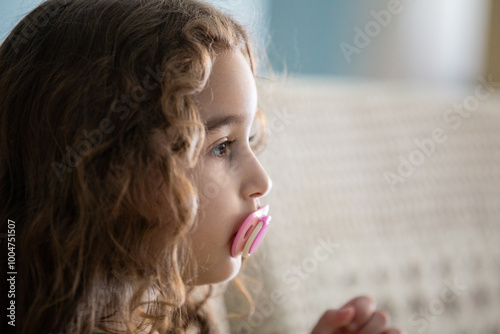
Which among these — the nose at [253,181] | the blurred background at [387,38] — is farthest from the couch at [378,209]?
the nose at [253,181]

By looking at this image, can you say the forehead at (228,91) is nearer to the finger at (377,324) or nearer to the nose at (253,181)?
the nose at (253,181)

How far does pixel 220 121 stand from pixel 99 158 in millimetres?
151

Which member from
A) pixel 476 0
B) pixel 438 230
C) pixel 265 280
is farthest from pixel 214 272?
pixel 476 0

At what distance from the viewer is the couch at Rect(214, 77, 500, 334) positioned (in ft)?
3.85

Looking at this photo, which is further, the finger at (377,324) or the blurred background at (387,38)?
the blurred background at (387,38)

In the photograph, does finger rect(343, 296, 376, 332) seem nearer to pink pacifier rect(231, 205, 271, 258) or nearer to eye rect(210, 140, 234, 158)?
pink pacifier rect(231, 205, 271, 258)

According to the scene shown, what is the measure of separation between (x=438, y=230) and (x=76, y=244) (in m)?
0.94

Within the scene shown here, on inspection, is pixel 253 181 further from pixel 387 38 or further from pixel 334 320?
pixel 387 38

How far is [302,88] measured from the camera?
134cm

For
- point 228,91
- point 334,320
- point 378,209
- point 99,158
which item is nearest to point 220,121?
point 228,91

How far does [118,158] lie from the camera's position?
2.26 ft

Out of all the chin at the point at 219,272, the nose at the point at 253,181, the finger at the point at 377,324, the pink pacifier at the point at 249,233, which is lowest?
the finger at the point at 377,324

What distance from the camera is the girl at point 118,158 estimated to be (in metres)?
0.68

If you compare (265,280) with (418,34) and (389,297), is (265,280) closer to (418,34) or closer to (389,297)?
(389,297)
